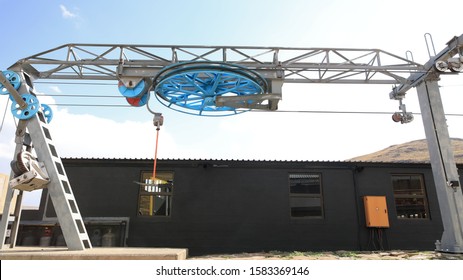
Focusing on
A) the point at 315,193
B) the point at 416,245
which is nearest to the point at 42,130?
the point at 315,193

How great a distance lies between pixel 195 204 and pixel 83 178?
436 centimetres

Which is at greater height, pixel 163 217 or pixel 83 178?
pixel 83 178

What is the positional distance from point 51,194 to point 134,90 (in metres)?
2.95

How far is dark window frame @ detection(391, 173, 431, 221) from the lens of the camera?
1091cm

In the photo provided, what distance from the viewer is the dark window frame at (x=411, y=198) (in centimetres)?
1091

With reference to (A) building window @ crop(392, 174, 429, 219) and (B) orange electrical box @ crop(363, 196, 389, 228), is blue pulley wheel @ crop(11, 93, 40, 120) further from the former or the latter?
(A) building window @ crop(392, 174, 429, 219)

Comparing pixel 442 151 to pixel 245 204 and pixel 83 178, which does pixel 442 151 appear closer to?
pixel 245 204

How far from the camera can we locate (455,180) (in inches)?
298

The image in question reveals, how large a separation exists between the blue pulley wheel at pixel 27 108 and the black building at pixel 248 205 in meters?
4.94

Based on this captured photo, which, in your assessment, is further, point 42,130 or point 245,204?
point 245,204

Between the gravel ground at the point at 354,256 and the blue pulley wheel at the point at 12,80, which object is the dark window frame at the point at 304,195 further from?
the blue pulley wheel at the point at 12,80

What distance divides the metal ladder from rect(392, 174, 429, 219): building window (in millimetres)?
11022

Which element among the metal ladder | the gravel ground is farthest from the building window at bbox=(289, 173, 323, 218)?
the metal ladder

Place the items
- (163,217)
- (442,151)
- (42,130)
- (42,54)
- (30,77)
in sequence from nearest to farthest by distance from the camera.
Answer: (42,130) < (30,77) < (42,54) < (442,151) < (163,217)
